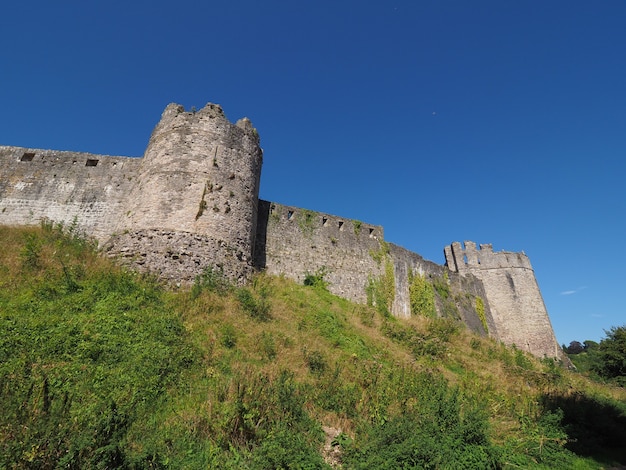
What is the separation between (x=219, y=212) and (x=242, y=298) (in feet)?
12.1

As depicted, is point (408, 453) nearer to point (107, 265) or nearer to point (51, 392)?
point (51, 392)

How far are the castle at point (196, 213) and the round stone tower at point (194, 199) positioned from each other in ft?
0.13

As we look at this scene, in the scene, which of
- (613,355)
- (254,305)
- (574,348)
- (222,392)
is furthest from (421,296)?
(574,348)

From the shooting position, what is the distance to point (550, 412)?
8445mm

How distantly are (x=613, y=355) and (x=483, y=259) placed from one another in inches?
499

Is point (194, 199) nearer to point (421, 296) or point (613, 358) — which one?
point (421, 296)

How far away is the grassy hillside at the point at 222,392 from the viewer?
14.6 feet

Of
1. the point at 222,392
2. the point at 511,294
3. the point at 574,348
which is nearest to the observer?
the point at 222,392

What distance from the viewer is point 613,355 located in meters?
18.1

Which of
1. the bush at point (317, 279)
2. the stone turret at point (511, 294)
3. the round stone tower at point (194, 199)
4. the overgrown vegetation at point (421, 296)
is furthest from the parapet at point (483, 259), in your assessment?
the round stone tower at point (194, 199)

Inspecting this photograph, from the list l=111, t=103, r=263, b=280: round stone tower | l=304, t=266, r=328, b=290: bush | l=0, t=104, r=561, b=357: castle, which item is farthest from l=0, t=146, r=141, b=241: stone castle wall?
l=304, t=266, r=328, b=290: bush

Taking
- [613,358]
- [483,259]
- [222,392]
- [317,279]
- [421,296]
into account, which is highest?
[483,259]

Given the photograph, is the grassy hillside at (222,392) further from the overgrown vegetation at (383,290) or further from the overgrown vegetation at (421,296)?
the overgrown vegetation at (421,296)

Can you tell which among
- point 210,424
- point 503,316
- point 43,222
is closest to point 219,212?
point 43,222
